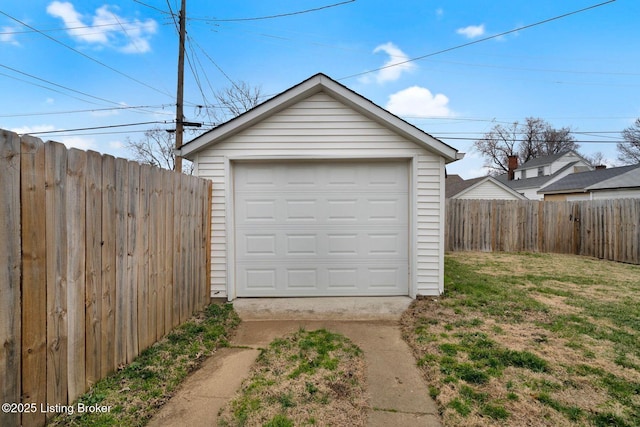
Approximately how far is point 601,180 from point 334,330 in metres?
19.8

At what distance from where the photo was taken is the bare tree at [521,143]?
3438 cm

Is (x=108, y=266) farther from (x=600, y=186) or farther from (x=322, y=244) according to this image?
(x=600, y=186)

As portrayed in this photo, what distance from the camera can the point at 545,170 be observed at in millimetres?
28016

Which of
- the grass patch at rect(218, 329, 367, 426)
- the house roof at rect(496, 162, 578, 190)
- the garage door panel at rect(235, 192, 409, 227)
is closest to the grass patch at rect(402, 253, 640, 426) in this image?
the grass patch at rect(218, 329, 367, 426)

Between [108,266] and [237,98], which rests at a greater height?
[237,98]

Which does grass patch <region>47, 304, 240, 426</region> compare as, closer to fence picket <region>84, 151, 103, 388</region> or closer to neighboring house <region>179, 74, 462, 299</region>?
fence picket <region>84, 151, 103, 388</region>

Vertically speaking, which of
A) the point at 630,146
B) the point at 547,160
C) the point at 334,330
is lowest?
the point at 334,330

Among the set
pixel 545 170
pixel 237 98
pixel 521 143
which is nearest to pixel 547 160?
pixel 545 170

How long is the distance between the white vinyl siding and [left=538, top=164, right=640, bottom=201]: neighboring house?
12532 millimetres

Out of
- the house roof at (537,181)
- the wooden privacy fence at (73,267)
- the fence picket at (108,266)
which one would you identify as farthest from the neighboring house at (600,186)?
the fence picket at (108,266)

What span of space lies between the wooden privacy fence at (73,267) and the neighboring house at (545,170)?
28270 mm

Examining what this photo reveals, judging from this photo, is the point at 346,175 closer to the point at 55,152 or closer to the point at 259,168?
the point at 259,168

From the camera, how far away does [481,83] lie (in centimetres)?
1408

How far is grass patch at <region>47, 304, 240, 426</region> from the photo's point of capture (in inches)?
84.8
